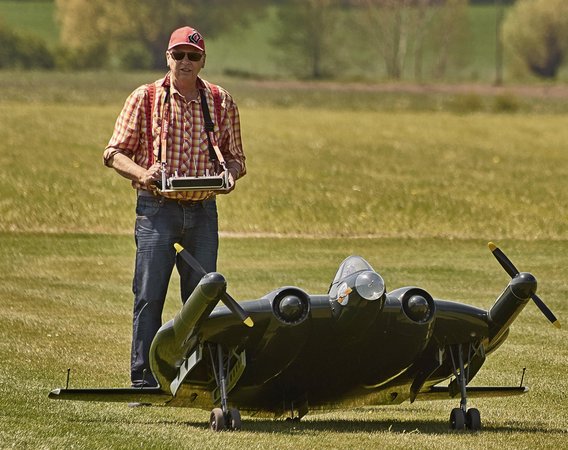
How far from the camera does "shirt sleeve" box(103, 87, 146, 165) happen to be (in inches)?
379

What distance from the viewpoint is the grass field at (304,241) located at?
9.63m

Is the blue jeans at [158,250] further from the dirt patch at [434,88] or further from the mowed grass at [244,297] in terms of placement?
the dirt patch at [434,88]

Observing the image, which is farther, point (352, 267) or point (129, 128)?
point (129, 128)

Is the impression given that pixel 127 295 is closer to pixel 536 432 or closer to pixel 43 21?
pixel 536 432

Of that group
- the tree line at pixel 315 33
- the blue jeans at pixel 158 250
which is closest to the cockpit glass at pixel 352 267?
the blue jeans at pixel 158 250

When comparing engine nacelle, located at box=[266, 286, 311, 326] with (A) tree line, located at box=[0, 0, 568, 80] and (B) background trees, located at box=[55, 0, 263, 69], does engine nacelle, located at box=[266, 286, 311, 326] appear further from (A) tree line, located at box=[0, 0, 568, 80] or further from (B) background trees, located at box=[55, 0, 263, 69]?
(B) background trees, located at box=[55, 0, 263, 69]

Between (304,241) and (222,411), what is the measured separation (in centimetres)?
1775

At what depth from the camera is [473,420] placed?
30.3 feet

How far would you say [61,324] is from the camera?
611 inches

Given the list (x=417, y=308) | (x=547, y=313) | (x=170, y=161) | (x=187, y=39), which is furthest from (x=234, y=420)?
(x=187, y=39)

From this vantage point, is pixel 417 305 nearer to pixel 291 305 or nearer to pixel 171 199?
pixel 291 305

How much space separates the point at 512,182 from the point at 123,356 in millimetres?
24987

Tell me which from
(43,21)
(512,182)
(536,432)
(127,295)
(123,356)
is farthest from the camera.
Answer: (43,21)

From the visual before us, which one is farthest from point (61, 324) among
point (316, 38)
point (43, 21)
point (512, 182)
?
point (43, 21)
